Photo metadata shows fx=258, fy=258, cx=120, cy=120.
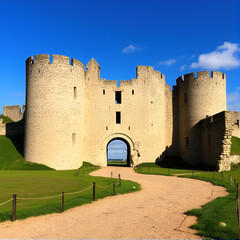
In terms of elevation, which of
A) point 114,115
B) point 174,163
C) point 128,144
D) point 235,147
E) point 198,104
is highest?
point 198,104

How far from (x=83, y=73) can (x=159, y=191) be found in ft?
76.6

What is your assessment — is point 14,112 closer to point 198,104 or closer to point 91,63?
point 91,63

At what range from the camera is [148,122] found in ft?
117

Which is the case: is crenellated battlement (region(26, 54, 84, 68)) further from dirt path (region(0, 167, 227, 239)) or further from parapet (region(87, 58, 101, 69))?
dirt path (region(0, 167, 227, 239))

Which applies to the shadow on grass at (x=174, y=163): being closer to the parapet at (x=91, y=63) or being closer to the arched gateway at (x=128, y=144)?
the arched gateway at (x=128, y=144)

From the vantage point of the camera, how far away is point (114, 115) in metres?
35.2

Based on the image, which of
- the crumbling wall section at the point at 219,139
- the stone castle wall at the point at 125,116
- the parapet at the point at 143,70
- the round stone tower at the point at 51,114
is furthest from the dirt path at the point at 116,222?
the parapet at the point at 143,70

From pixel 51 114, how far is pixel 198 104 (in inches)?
768

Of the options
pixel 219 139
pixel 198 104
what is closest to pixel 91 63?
pixel 198 104

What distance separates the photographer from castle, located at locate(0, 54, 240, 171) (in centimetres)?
3041

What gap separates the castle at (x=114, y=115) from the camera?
99.8 feet

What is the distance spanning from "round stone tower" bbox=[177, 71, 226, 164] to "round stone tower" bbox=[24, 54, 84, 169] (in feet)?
50.5

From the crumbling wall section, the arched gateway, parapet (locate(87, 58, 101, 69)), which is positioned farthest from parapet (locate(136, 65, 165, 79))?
the crumbling wall section

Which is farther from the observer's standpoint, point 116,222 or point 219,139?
point 219,139
